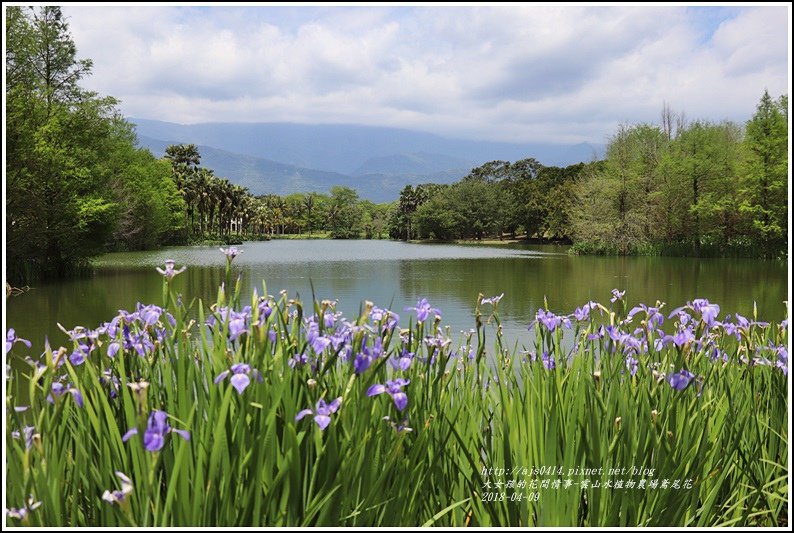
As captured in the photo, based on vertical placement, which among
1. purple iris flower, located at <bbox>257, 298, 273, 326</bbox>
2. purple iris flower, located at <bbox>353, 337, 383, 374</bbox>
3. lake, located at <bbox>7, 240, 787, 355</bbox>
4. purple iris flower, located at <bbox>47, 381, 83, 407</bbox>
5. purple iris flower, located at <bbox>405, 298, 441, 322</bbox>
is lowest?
lake, located at <bbox>7, 240, 787, 355</bbox>

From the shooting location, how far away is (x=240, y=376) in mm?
1430

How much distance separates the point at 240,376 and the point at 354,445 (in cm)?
60

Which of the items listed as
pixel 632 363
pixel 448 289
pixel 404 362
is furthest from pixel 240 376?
pixel 448 289

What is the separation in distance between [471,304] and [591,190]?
3013 cm

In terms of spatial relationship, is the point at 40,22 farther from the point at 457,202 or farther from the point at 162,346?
the point at 457,202

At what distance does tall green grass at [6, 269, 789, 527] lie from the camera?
163cm

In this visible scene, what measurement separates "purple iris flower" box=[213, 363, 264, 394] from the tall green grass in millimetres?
49

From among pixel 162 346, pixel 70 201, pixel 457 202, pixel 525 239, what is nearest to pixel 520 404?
pixel 162 346

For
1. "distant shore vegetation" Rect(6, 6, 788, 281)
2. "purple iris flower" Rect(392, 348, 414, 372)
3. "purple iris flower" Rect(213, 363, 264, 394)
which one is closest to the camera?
"purple iris flower" Rect(213, 363, 264, 394)

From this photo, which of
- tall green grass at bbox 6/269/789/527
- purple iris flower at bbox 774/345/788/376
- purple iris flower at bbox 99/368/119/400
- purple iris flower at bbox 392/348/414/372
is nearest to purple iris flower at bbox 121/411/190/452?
tall green grass at bbox 6/269/789/527

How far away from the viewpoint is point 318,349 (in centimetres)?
178

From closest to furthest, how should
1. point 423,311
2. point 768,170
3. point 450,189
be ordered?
1. point 423,311
2. point 768,170
3. point 450,189

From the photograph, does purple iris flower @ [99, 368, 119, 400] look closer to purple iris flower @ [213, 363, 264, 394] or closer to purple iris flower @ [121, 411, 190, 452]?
purple iris flower @ [213, 363, 264, 394]

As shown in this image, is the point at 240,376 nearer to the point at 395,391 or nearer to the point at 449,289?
the point at 395,391
